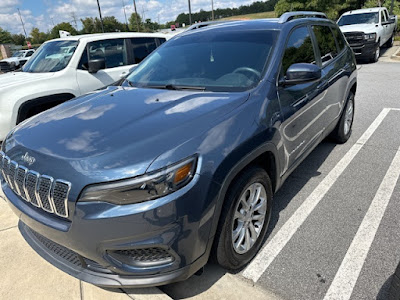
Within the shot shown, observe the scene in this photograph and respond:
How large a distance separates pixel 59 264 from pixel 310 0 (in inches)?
1260

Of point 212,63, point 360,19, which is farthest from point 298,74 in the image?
point 360,19

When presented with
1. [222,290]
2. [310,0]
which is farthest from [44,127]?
[310,0]

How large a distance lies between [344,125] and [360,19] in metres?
11.3

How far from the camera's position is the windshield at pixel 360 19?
43.3 ft

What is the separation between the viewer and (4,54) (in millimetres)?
38000

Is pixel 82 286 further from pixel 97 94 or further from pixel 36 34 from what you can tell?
pixel 36 34

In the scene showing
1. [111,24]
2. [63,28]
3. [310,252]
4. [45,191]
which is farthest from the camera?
[63,28]

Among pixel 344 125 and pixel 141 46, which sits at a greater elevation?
pixel 141 46

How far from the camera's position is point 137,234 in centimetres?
175

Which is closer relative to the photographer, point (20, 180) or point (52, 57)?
point (20, 180)

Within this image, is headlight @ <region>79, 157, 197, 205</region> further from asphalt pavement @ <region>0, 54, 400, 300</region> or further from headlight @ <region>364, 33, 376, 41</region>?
headlight @ <region>364, 33, 376, 41</region>

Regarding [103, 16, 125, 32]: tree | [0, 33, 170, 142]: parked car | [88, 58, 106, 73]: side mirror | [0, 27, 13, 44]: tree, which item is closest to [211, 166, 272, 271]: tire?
[0, 33, 170, 142]: parked car

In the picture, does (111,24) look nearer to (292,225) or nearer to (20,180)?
(292,225)

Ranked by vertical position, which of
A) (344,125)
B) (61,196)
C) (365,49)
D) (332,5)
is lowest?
(365,49)
